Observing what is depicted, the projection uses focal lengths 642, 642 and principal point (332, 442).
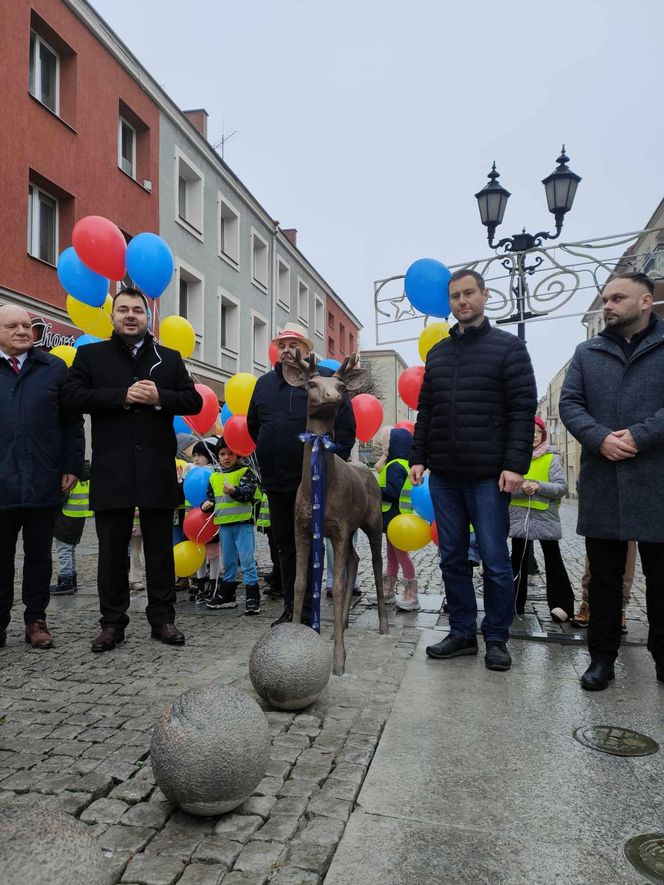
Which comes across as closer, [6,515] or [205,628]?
[6,515]

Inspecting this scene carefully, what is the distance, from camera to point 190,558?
226 inches

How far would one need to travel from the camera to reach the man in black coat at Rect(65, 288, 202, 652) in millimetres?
4301

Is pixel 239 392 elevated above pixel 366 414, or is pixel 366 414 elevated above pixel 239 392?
pixel 239 392

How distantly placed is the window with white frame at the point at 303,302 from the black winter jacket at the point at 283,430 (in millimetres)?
25005

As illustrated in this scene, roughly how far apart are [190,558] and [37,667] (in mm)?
1933

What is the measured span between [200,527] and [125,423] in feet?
5.35

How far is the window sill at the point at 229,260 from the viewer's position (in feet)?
68.9

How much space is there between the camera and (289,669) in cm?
304

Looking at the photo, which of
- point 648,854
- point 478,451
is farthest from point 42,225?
point 648,854

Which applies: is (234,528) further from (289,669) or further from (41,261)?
(41,261)

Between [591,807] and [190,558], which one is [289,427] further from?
[591,807]

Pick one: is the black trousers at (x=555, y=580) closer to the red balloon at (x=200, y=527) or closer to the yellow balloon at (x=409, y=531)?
the yellow balloon at (x=409, y=531)

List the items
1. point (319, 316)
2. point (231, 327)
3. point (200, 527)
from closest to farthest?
point (200, 527) → point (231, 327) → point (319, 316)

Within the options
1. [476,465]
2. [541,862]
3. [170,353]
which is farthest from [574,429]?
[170,353]
